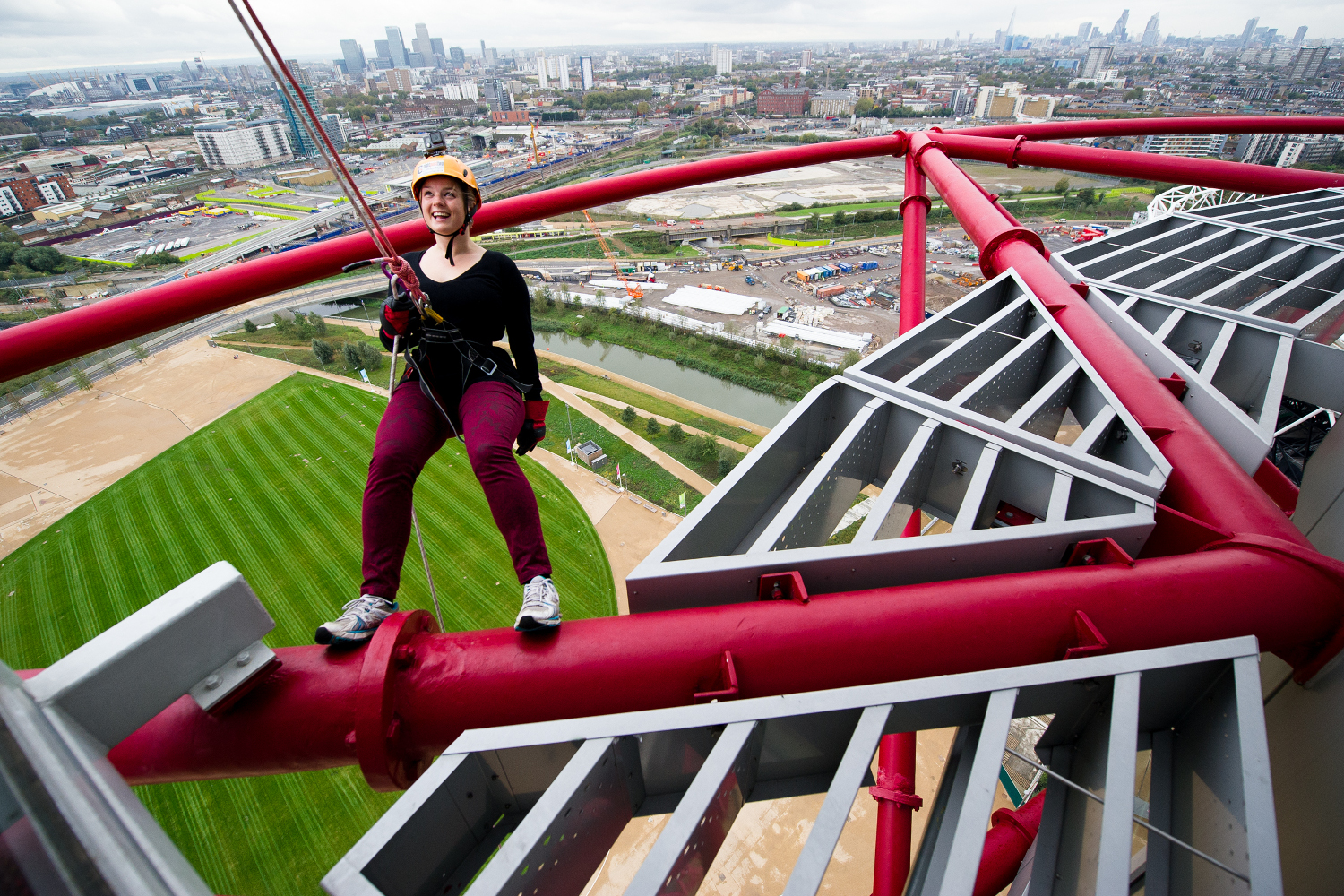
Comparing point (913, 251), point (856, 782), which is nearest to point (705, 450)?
point (913, 251)

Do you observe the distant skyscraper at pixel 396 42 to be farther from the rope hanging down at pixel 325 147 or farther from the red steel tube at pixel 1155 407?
the red steel tube at pixel 1155 407

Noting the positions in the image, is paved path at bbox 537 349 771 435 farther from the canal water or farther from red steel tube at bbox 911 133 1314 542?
red steel tube at bbox 911 133 1314 542

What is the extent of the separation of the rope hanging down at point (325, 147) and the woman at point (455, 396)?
0.23ft

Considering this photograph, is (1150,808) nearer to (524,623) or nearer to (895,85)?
(524,623)

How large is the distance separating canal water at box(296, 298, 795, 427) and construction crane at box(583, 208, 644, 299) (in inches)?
192

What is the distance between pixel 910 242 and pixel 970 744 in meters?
6.05

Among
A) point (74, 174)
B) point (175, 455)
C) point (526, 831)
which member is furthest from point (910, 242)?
point (74, 174)

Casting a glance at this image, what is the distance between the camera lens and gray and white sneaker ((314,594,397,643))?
82.3 inches

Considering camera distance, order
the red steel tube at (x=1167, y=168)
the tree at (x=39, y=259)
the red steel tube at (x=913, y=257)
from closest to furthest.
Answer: the red steel tube at (x=913, y=257) → the red steel tube at (x=1167, y=168) → the tree at (x=39, y=259)

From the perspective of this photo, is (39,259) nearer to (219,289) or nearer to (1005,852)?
(219,289)

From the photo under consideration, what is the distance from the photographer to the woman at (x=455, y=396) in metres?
2.46

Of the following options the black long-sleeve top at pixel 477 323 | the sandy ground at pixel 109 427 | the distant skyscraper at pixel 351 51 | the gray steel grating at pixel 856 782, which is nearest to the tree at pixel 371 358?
the sandy ground at pixel 109 427

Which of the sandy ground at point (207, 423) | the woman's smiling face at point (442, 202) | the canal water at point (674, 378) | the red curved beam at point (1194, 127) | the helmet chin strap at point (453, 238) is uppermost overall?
the woman's smiling face at point (442, 202)

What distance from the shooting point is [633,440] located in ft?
58.3
